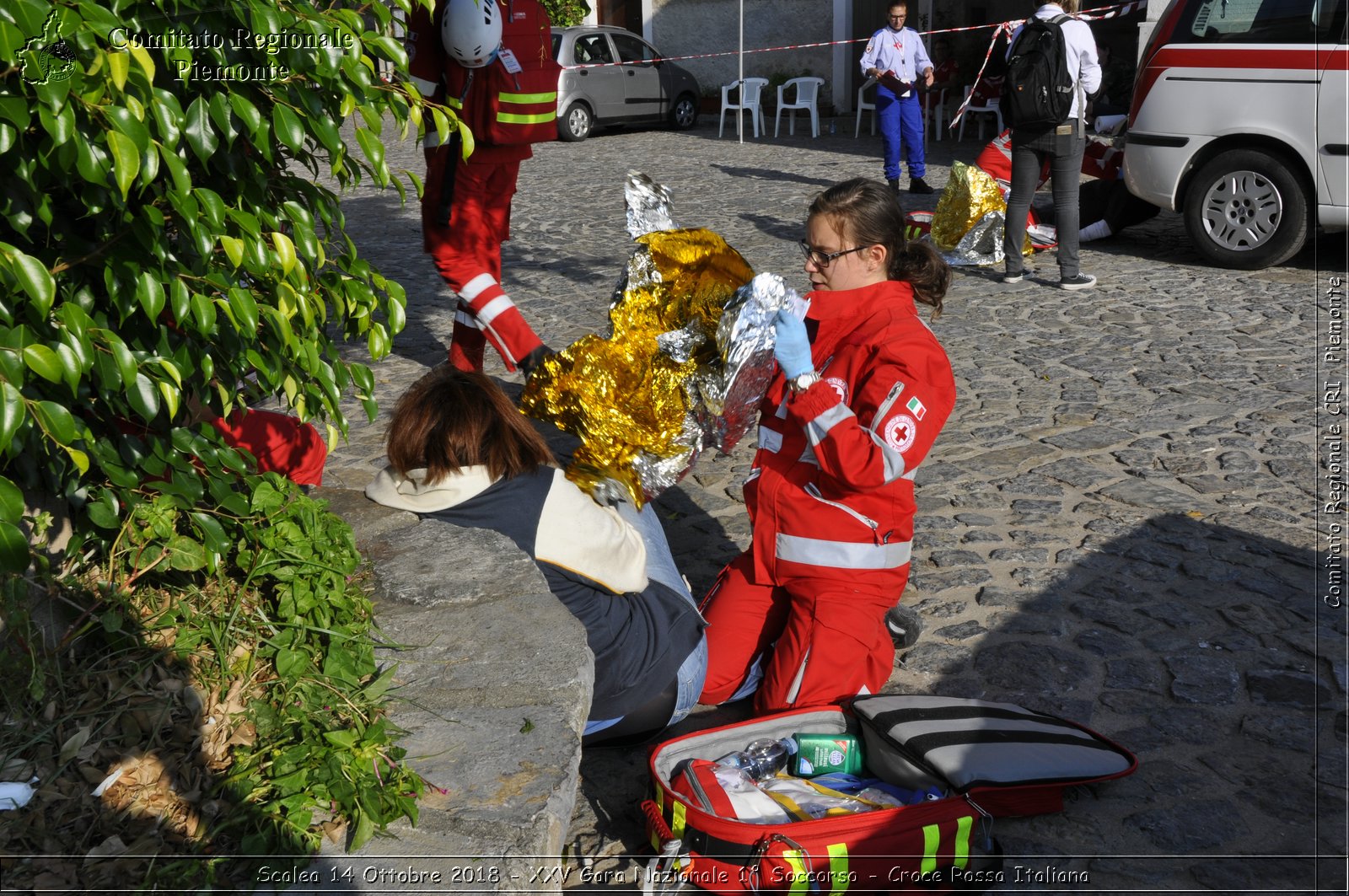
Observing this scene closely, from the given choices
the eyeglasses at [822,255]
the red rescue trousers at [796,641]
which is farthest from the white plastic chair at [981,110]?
the red rescue trousers at [796,641]

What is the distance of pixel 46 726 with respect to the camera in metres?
2.07

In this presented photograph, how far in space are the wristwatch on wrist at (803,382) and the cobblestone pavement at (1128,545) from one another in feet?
3.34

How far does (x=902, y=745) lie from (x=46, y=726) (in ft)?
6.00

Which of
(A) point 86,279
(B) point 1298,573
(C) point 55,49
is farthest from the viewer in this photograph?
(B) point 1298,573

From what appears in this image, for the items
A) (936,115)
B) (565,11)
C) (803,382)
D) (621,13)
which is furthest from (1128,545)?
(621,13)

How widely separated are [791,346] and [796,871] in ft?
4.31

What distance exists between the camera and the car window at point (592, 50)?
653 inches

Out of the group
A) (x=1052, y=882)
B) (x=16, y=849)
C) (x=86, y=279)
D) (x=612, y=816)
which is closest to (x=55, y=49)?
(x=86, y=279)

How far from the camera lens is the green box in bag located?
2896mm

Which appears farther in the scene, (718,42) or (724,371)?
(718,42)

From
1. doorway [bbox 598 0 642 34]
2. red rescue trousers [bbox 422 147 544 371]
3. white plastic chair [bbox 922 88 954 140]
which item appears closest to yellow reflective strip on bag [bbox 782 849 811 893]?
red rescue trousers [bbox 422 147 544 371]

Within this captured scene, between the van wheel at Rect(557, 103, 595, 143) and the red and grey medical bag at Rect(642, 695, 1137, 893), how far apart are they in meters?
14.5

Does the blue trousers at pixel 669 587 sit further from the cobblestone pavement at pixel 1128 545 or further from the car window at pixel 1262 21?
the car window at pixel 1262 21

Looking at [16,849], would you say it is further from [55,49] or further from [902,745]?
[902,745]
